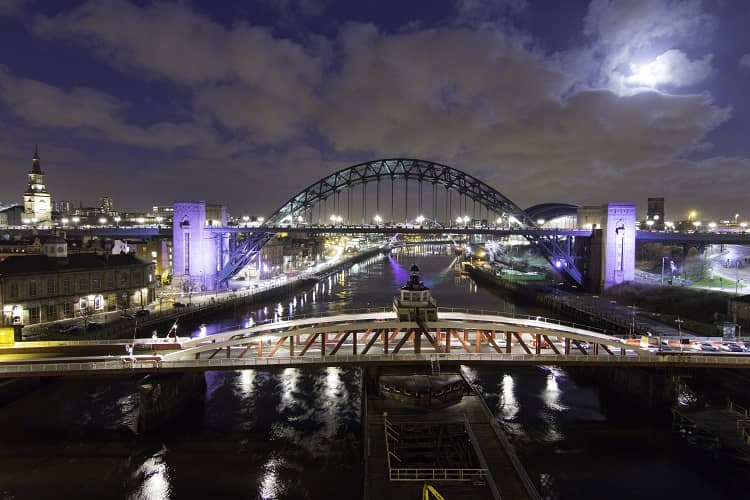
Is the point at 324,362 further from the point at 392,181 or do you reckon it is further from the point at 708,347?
the point at 392,181

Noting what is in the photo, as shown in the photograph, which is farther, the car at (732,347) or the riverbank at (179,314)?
the riverbank at (179,314)

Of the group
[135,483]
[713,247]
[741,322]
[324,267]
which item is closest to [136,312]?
[135,483]

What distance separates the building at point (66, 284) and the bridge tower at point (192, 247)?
10.4 meters

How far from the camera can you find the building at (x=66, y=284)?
29875 millimetres

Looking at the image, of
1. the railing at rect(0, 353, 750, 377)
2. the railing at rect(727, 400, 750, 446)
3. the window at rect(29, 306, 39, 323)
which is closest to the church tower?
the window at rect(29, 306, 39, 323)

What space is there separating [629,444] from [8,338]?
91.2 ft

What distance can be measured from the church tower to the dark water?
2915 inches

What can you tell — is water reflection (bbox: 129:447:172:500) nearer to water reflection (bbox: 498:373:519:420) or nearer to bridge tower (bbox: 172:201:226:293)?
water reflection (bbox: 498:373:519:420)

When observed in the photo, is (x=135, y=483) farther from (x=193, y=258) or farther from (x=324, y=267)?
(x=324, y=267)

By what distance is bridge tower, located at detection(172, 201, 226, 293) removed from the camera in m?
51.7

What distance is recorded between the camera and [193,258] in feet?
172

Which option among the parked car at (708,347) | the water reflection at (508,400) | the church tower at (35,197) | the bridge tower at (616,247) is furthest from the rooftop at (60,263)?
the church tower at (35,197)

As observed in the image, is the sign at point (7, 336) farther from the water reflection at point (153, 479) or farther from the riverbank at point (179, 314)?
the water reflection at point (153, 479)

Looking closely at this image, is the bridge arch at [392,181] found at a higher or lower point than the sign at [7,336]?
higher
